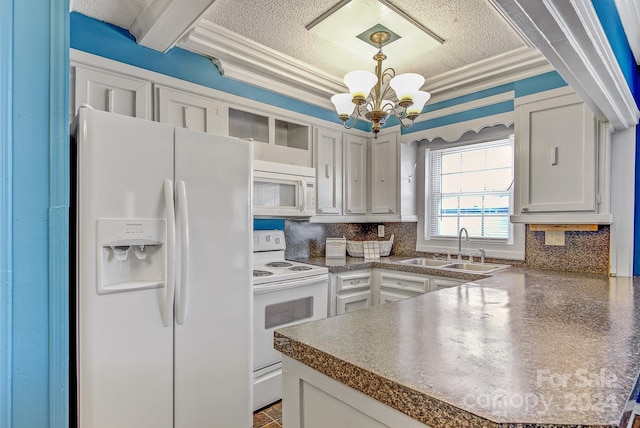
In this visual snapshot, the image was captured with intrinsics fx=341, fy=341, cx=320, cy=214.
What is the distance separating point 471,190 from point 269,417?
2588 millimetres

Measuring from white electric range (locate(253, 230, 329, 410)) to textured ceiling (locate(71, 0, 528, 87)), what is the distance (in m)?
1.66

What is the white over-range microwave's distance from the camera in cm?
259

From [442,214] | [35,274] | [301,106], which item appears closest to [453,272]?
[442,214]

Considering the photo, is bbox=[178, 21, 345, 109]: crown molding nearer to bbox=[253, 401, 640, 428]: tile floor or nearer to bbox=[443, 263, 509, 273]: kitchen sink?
bbox=[443, 263, 509, 273]: kitchen sink

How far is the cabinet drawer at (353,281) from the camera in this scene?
286cm

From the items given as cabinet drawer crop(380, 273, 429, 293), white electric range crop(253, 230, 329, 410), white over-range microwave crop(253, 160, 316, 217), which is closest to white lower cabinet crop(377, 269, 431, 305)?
cabinet drawer crop(380, 273, 429, 293)

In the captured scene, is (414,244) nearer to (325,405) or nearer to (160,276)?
(160,276)

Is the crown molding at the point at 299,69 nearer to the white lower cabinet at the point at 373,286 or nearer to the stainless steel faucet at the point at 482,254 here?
the stainless steel faucet at the point at 482,254

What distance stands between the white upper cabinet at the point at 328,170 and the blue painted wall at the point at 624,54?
2.14 m

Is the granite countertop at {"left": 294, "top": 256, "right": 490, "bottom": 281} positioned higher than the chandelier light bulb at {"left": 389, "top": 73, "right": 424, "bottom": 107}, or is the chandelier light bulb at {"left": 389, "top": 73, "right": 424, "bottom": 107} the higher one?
the chandelier light bulb at {"left": 389, "top": 73, "right": 424, "bottom": 107}

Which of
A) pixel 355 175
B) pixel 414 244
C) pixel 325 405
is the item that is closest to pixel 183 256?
pixel 325 405

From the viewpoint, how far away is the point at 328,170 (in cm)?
330

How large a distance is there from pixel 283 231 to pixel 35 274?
2.54 m

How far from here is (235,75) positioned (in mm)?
2646
